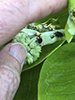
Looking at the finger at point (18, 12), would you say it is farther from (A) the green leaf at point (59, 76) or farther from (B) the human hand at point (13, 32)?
(A) the green leaf at point (59, 76)

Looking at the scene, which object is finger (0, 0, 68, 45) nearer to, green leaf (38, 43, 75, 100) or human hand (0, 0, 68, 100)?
human hand (0, 0, 68, 100)

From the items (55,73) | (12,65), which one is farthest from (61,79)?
(12,65)

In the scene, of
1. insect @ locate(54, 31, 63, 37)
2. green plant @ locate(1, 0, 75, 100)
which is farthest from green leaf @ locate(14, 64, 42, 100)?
insect @ locate(54, 31, 63, 37)

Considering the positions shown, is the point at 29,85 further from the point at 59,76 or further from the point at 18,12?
the point at 18,12

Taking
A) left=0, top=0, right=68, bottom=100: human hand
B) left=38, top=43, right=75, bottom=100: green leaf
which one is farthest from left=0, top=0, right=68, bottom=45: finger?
left=38, top=43, right=75, bottom=100: green leaf

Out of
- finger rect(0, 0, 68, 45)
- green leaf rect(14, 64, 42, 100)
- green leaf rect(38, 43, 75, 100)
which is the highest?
finger rect(0, 0, 68, 45)

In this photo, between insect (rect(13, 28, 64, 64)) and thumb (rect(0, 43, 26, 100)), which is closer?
thumb (rect(0, 43, 26, 100))

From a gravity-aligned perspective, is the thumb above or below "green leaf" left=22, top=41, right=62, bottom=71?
above
